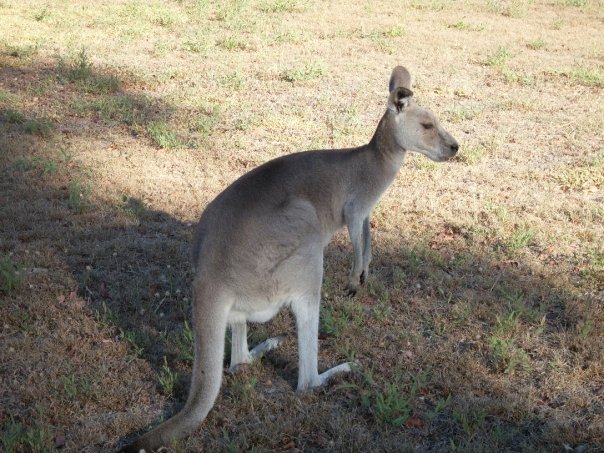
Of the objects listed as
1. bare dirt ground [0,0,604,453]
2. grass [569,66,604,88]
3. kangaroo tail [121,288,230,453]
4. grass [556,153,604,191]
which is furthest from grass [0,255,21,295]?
grass [569,66,604,88]

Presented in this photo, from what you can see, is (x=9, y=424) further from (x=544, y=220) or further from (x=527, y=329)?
(x=544, y=220)

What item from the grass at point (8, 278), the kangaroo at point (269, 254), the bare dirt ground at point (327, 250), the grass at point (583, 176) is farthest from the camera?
the grass at point (583, 176)

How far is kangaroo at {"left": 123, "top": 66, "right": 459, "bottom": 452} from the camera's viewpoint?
3352 mm

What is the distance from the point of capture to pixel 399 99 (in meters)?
4.45

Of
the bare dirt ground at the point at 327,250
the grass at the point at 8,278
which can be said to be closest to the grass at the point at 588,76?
the bare dirt ground at the point at 327,250

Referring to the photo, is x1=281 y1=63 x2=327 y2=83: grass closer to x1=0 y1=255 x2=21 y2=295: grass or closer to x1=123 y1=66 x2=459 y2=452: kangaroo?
x1=123 y1=66 x2=459 y2=452: kangaroo

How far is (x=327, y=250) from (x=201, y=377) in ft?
8.58

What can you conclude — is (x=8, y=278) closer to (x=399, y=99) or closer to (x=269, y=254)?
(x=269, y=254)

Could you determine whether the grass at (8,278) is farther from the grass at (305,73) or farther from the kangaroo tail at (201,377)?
the grass at (305,73)

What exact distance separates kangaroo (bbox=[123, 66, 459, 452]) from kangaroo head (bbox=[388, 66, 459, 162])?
8 centimetres

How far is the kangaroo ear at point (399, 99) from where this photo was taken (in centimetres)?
438

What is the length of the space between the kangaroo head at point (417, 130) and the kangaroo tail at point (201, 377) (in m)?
1.76

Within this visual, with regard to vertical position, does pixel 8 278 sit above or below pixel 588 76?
below

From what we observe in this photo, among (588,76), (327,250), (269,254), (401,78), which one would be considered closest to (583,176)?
(327,250)
